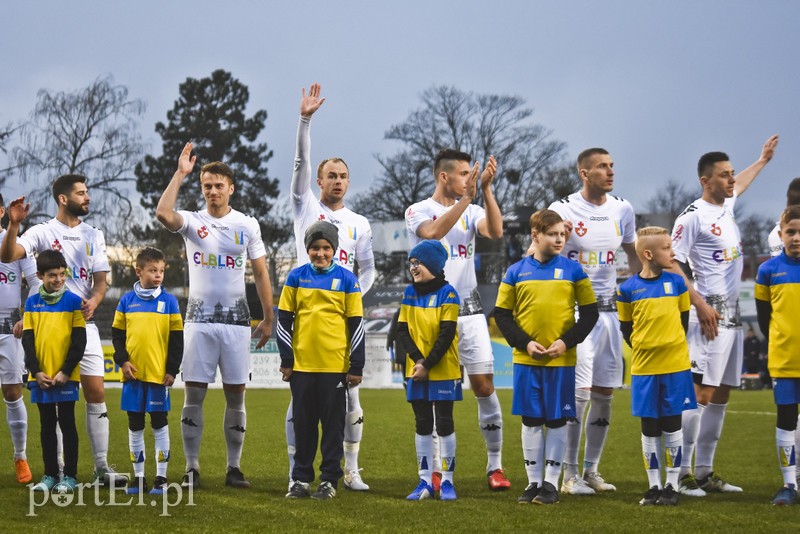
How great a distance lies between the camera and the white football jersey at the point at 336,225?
8469 millimetres

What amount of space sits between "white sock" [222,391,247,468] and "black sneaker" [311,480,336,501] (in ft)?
3.98

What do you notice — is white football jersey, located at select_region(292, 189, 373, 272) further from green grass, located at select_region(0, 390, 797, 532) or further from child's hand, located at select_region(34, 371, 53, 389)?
child's hand, located at select_region(34, 371, 53, 389)

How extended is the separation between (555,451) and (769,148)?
4054mm

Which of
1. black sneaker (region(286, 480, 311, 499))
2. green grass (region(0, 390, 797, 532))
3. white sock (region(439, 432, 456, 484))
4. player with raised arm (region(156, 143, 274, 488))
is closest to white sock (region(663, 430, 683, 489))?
green grass (region(0, 390, 797, 532))

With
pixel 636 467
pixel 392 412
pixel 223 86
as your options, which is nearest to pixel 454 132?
pixel 223 86

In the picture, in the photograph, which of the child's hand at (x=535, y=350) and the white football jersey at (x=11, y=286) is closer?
the child's hand at (x=535, y=350)

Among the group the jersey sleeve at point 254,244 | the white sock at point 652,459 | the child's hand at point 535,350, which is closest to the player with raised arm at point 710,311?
the white sock at point 652,459

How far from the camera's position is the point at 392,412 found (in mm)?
18500

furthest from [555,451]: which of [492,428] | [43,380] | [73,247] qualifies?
[73,247]

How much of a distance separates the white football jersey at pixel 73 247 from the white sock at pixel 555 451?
415cm

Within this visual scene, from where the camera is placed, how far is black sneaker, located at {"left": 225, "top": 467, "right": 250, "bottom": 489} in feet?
27.5

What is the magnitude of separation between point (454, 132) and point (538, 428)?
41767mm

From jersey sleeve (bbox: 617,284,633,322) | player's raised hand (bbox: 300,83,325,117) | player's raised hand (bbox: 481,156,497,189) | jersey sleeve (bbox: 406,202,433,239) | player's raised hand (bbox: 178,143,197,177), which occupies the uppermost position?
player's raised hand (bbox: 300,83,325,117)

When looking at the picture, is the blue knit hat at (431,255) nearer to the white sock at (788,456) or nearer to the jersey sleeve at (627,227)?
the jersey sleeve at (627,227)
